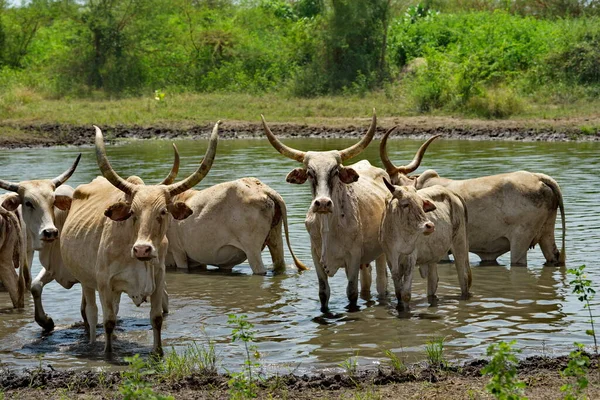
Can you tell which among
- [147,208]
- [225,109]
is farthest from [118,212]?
[225,109]

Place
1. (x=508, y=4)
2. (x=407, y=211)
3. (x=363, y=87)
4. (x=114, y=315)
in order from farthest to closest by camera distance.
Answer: (x=508, y=4) → (x=363, y=87) → (x=407, y=211) → (x=114, y=315)

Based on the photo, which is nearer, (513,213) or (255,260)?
(513,213)

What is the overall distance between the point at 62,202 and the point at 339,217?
2.54m

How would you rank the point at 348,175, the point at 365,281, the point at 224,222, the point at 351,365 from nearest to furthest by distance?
the point at 351,365
the point at 348,175
the point at 365,281
the point at 224,222

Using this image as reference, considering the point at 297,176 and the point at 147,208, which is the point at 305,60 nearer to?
the point at 297,176

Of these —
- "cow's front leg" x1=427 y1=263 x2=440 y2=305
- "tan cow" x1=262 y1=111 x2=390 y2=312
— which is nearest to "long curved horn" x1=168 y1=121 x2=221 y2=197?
"tan cow" x1=262 y1=111 x2=390 y2=312

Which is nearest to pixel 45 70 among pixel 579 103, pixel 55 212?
pixel 579 103

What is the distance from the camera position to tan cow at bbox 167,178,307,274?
1134 cm

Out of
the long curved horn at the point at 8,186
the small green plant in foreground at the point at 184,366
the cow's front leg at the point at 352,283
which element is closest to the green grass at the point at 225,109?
the cow's front leg at the point at 352,283

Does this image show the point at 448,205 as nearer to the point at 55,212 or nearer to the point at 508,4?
the point at 55,212

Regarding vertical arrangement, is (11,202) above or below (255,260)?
above

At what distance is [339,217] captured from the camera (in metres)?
9.40

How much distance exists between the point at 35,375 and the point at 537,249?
7.41m

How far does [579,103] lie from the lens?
29.1 m
